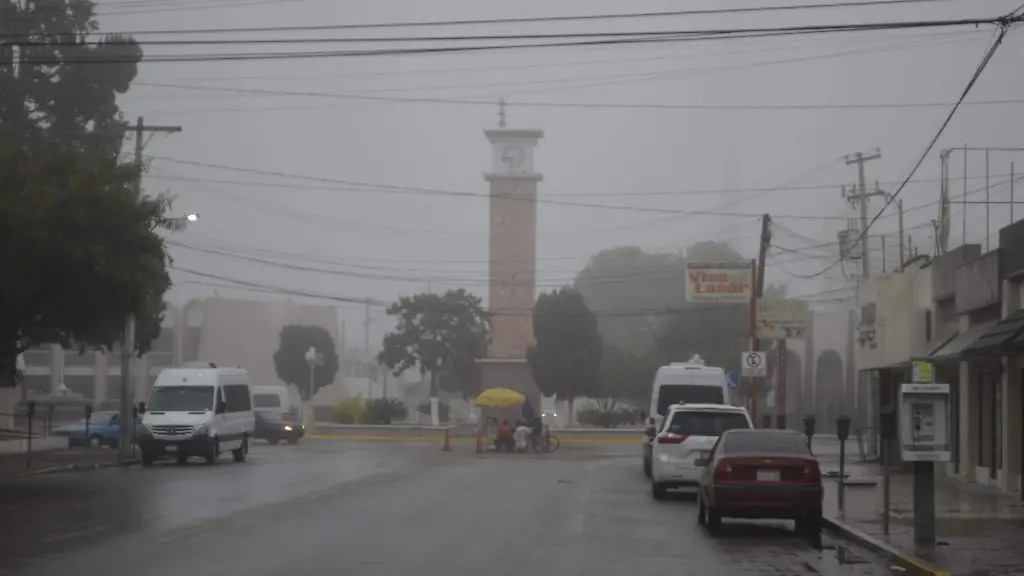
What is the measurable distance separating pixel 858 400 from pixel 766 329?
110ft

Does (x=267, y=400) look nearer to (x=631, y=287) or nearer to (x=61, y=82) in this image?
(x=61, y=82)

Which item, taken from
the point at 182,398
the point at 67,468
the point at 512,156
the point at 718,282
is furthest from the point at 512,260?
the point at 67,468

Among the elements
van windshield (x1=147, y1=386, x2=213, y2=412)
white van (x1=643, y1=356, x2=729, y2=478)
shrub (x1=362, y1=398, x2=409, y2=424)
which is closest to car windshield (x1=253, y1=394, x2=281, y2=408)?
shrub (x1=362, y1=398, x2=409, y2=424)

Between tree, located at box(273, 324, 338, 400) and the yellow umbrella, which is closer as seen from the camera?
the yellow umbrella

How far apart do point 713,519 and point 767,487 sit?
0.97m

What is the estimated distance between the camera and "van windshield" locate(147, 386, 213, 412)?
39094 millimetres

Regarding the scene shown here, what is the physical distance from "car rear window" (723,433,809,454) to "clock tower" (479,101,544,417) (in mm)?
57828

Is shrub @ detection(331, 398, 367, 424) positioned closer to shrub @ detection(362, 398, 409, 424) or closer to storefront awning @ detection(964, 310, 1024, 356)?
shrub @ detection(362, 398, 409, 424)

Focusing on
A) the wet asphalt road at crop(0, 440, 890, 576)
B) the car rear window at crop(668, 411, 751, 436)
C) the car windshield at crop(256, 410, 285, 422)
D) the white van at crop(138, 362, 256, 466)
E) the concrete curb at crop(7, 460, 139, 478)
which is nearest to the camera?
the wet asphalt road at crop(0, 440, 890, 576)

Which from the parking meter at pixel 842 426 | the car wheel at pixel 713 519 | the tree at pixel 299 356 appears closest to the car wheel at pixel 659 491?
the parking meter at pixel 842 426

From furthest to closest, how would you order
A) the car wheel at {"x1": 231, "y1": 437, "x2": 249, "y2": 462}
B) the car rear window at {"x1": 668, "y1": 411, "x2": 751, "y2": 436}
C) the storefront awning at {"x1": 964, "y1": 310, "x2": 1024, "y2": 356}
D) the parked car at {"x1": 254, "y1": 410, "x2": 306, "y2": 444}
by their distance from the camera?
the parked car at {"x1": 254, "y1": 410, "x2": 306, "y2": 444} → the car wheel at {"x1": 231, "y1": 437, "x2": 249, "y2": 462} → the car rear window at {"x1": 668, "y1": 411, "x2": 751, "y2": 436} → the storefront awning at {"x1": 964, "y1": 310, "x2": 1024, "y2": 356}

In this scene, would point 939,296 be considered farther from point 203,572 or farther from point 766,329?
Result: point 203,572

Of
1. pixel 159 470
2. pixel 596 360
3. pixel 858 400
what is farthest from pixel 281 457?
pixel 858 400

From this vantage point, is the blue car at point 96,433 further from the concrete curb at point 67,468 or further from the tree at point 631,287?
the tree at point 631,287
